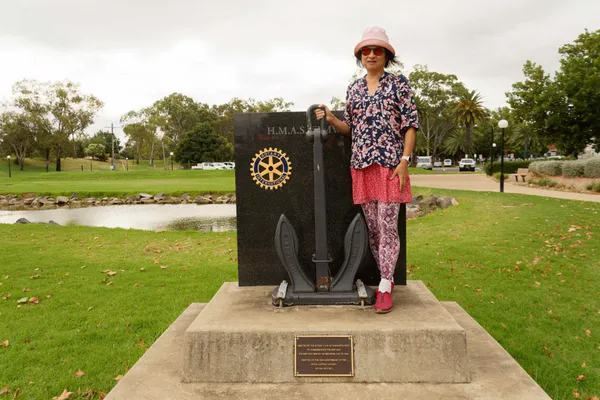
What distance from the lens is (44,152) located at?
53.9 metres

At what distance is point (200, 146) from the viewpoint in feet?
185

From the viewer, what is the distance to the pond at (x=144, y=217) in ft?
44.1

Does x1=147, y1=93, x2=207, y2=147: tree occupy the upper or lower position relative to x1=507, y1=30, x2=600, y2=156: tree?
upper

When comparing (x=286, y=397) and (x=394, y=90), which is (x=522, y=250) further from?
(x=286, y=397)

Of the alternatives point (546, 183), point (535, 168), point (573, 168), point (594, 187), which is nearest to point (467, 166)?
point (535, 168)

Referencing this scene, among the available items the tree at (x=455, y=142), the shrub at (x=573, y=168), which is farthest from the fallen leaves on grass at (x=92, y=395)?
the tree at (x=455, y=142)

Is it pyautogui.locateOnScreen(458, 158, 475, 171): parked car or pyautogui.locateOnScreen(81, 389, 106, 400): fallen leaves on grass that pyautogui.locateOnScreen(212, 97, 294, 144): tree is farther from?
pyautogui.locateOnScreen(81, 389, 106, 400): fallen leaves on grass

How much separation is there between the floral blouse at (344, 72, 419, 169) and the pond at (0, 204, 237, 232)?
9.38 meters

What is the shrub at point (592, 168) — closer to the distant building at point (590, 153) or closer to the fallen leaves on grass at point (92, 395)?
the distant building at point (590, 153)

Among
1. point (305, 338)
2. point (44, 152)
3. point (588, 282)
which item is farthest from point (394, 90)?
point (44, 152)

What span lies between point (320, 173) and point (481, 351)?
5.38 ft

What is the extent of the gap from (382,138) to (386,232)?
2.14 ft

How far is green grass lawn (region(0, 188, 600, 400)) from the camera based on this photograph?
11.6 feet

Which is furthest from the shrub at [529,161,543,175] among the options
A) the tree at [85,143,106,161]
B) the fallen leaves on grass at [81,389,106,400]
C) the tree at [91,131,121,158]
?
the tree at [91,131,121,158]
